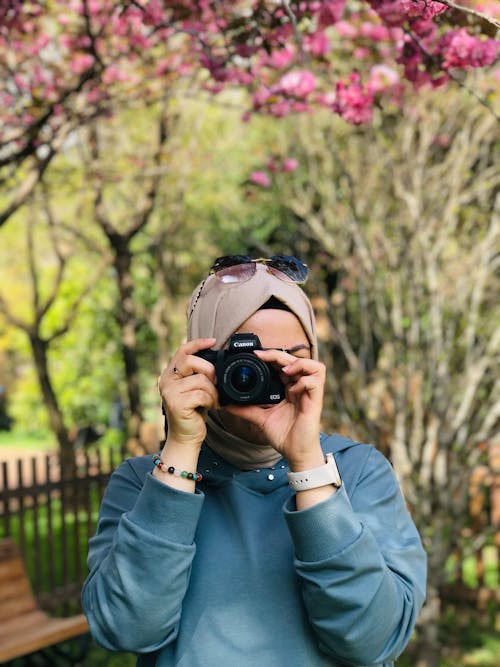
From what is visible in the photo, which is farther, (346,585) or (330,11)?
(330,11)

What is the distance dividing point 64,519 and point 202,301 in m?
5.13

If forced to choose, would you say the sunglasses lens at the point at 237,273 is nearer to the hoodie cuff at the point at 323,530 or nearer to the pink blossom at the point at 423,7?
the hoodie cuff at the point at 323,530

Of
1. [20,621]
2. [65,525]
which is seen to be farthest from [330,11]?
[65,525]

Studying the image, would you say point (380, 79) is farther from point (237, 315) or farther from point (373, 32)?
point (237, 315)

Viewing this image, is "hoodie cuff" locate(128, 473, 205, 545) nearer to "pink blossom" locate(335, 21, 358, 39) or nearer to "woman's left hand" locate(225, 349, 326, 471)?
"woman's left hand" locate(225, 349, 326, 471)

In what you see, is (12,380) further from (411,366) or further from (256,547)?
(256,547)

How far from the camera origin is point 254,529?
1.41 metres

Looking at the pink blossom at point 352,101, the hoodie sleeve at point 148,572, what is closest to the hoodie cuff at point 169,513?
the hoodie sleeve at point 148,572

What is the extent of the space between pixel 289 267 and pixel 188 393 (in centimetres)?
35

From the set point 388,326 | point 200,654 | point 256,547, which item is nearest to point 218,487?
point 256,547

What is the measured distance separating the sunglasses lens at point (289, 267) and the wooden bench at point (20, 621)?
126 inches

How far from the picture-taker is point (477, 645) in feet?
16.9

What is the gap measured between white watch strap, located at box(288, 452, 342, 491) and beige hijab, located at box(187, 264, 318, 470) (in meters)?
0.18

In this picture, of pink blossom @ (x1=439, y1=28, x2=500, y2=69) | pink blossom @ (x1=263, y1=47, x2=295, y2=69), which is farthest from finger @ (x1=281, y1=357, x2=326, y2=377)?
pink blossom @ (x1=263, y1=47, x2=295, y2=69)
